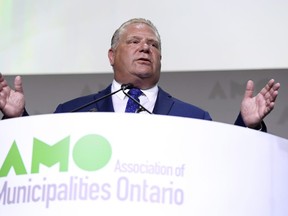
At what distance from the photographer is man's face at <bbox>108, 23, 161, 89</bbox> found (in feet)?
8.84

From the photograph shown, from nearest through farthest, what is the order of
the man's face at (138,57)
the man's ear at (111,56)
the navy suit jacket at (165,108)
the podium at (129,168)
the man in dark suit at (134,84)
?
the podium at (129,168) → the man in dark suit at (134,84) → the navy suit jacket at (165,108) → the man's face at (138,57) → the man's ear at (111,56)

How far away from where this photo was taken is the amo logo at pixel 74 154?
1595 millimetres

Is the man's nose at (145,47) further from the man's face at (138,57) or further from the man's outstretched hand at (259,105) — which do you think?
the man's outstretched hand at (259,105)

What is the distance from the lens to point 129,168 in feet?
5.19

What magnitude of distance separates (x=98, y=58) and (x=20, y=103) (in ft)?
2.60

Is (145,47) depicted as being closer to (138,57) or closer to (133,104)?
(138,57)

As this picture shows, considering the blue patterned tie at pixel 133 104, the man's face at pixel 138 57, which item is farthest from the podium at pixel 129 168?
the man's face at pixel 138 57

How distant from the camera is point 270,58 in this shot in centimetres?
297

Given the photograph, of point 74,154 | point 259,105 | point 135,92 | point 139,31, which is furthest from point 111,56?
point 74,154

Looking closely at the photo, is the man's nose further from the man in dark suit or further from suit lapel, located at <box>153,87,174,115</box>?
suit lapel, located at <box>153,87,174,115</box>

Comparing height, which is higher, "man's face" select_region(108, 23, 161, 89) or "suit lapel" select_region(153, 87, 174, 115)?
"man's face" select_region(108, 23, 161, 89)

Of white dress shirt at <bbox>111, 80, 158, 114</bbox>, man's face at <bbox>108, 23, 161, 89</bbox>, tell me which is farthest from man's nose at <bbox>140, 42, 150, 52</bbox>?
white dress shirt at <bbox>111, 80, 158, 114</bbox>

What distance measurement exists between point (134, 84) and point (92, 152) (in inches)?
44.4

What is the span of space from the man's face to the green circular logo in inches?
42.8
